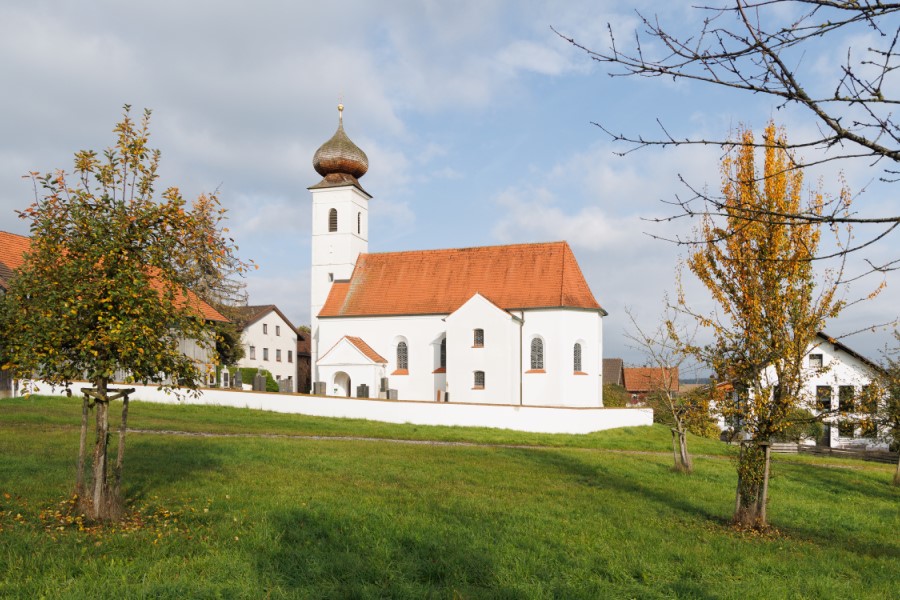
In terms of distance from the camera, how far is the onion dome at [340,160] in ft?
148

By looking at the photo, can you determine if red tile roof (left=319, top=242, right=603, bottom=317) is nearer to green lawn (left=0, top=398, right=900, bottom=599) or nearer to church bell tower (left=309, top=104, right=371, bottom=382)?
church bell tower (left=309, top=104, right=371, bottom=382)

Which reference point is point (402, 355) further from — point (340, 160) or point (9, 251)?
point (9, 251)

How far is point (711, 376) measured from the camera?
10.8 metres

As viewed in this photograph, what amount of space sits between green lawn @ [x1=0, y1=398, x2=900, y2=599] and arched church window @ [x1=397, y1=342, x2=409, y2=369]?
77.9ft

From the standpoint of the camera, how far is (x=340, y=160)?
45.0m

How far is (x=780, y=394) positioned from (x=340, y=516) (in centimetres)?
642

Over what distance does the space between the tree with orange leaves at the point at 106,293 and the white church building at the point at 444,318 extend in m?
26.1

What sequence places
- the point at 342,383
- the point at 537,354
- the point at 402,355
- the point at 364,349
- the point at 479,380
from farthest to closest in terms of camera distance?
the point at 402,355 < the point at 364,349 < the point at 342,383 < the point at 537,354 < the point at 479,380

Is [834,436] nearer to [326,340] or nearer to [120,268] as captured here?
[326,340]

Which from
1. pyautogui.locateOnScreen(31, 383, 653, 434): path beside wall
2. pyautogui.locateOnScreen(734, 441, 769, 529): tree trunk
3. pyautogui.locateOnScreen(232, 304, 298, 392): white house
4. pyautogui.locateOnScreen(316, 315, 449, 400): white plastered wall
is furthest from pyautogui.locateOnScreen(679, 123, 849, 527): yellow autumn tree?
pyautogui.locateOnScreen(232, 304, 298, 392): white house

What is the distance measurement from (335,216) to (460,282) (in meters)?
10.2

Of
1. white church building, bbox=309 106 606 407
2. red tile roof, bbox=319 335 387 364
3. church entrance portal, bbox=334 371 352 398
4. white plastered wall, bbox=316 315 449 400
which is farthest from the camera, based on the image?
white plastered wall, bbox=316 315 449 400

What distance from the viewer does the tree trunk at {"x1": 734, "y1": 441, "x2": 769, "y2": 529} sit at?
31.7 feet

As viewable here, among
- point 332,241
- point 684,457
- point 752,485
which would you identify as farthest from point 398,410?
point 752,485
